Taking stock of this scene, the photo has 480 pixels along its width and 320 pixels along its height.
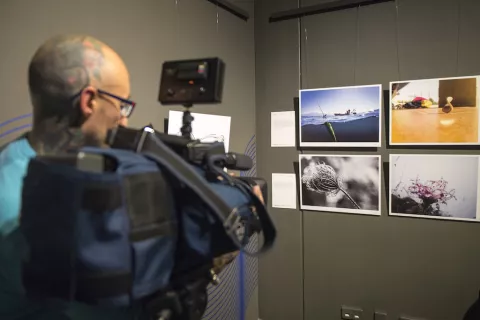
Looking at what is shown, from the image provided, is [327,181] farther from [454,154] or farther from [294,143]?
[454,154]

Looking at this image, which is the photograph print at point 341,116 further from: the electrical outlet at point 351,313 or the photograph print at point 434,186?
the electrical outlet at point 351,313

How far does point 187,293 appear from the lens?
0.72 metres

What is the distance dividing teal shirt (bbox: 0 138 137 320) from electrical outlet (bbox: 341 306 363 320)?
1.61m

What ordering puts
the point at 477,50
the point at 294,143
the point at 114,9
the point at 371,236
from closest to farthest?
the point at 114,9, the point at 477,50, the point at 371,236, the point at 294,143

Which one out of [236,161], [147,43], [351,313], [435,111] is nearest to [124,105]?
[236,161]

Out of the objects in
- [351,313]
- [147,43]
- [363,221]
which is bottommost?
[351,313]

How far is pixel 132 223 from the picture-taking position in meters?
0.61

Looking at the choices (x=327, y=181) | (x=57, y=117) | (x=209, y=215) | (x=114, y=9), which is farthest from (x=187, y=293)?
(x=327, y=181)

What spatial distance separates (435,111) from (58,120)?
1668 millimetres

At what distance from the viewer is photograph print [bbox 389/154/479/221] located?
1761mm

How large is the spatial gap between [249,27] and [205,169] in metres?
1.67

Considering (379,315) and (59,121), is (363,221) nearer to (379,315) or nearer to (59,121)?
(379,315)

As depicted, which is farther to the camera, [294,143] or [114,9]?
[294,143]

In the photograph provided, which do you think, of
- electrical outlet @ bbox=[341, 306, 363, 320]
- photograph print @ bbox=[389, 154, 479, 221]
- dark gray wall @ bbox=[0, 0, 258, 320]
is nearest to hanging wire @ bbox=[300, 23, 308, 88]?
dark gray wall @ bbox=[0, 0, 258, 320]
